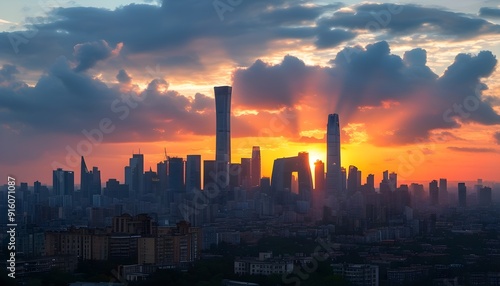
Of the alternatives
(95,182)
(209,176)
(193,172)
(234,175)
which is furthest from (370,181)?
(95,182)

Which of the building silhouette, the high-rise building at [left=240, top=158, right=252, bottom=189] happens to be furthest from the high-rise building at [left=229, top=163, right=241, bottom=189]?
the building silhouette

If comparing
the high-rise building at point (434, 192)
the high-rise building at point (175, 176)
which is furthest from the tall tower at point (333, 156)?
the high-rise building at point (175, 176)

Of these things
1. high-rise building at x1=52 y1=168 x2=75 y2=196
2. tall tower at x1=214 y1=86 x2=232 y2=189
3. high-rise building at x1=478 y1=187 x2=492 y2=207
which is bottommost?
high-rise building at x1=478 y1=187 x2=492 y2=207

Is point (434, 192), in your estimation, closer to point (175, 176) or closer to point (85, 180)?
point (175, 176)

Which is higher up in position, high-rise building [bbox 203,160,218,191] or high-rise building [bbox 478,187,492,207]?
high-rise building [bbox 203,160,218,191]

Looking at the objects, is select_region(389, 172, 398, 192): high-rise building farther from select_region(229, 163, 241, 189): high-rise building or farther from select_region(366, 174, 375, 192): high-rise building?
select_region(229, 163, 241, 189): high-rise building
